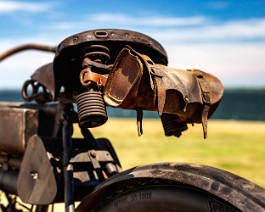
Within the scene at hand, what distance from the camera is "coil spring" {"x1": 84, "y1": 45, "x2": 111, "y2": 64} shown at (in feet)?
8.57

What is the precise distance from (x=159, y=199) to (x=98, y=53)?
36.1 inches

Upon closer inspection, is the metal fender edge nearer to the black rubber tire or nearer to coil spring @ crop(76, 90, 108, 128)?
the black rubber tire

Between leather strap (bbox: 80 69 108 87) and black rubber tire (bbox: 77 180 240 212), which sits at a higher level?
leather strap (bbox: 80 69 108 87)

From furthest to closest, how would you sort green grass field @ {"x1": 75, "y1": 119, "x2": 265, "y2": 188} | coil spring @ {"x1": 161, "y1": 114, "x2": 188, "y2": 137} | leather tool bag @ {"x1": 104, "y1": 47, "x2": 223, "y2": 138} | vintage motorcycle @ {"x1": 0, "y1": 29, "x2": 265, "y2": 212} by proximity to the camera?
green grass field @ {"x1": 75, "y1": 119, "x2": 265, "y2": 188} < coil spring @ {"x1": 161, "y1": 114, "x2": 188, "y2": 137} < leather tool bag @ {"x1": 104, "y1": 47, "x2": 223, "y2": 138} < vintage motorcycle @ {"x1": 0, "y1": 29, "x2": 265, "y2": 212}

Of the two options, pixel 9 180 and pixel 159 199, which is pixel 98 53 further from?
pixel 9 180

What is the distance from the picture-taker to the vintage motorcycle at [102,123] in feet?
6.89

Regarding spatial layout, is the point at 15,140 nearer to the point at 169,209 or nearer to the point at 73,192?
the point at 73,192

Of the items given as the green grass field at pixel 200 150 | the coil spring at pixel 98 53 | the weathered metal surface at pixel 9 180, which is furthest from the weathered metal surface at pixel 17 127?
the green grass field at pixel 200 150

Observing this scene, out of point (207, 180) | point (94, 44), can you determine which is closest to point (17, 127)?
point (94, 44)

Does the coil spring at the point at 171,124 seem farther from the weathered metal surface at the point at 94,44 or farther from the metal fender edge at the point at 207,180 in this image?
the metal fender edge at the point at 207,180

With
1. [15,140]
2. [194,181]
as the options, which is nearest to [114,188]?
[194,181]

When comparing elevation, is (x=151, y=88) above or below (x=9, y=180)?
above

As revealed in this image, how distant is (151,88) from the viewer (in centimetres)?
225

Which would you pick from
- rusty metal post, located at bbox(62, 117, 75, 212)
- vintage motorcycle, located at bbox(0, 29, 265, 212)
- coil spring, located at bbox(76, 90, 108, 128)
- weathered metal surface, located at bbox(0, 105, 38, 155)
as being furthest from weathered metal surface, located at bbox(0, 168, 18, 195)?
coil spring, located at bbox(76, 90, 108, 128)
